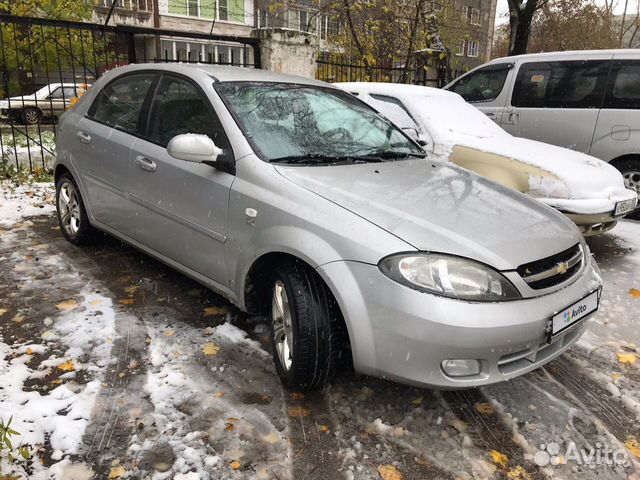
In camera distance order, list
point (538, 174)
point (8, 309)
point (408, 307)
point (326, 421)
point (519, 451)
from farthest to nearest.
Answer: point (538, 174)
point (8, 309)
point (326, 421)
point (519, 451)
point (408, 307)

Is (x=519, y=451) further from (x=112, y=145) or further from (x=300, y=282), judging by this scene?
(x=112, y=145)

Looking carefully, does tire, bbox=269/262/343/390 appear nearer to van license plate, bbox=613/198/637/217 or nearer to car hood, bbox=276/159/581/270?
car hood, bbox=276/159/581/270

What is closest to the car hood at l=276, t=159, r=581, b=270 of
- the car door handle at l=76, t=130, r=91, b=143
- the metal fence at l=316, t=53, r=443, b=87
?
the car door handle at l=76, t=130, r=91, b=143

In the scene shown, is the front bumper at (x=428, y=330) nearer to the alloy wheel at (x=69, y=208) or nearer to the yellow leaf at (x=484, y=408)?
the yellow leaf at (x=484, y=408)

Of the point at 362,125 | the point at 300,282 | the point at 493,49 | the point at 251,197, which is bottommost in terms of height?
the point at 300,282

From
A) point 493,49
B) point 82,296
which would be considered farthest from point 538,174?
point 493,49

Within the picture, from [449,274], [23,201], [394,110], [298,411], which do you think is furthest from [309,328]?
[23,201]

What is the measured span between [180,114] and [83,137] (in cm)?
129

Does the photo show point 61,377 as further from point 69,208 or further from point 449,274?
point 69,208

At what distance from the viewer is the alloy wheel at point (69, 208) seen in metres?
4.62

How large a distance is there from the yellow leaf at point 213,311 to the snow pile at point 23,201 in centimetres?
312

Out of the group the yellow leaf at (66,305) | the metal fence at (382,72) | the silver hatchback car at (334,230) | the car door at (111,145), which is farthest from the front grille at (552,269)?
the metal fence at (382,72)

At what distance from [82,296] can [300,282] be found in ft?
6.73

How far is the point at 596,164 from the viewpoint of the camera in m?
5.21
